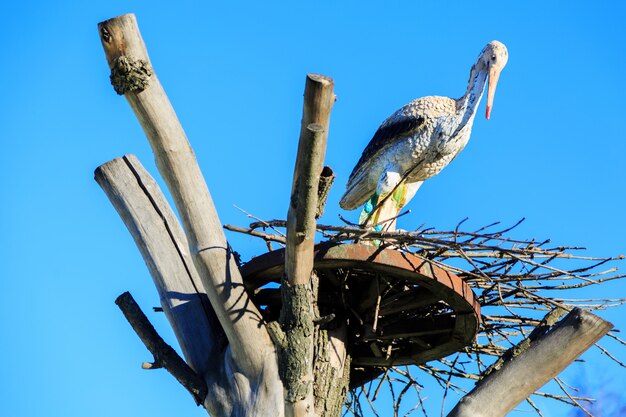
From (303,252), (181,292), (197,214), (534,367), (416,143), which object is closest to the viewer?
(303,252)

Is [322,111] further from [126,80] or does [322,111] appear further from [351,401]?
[351,401]

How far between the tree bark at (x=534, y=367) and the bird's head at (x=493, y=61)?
2340 mm

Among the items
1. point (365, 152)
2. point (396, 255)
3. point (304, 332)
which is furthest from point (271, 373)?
point (365, 152)

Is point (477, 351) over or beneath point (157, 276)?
beneath

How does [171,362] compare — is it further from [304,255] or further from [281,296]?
[304,255]

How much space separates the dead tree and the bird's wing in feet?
5.19

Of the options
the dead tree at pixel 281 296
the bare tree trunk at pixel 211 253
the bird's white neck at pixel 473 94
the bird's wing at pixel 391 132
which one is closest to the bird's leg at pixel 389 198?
the bird's wing at pixel 391 132

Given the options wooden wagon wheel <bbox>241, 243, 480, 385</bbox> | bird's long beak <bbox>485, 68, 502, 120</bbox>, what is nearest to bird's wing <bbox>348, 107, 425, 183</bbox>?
bird's long beak <bbox>485, 68, 502, 120</bbox>

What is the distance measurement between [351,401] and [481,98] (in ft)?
7.05

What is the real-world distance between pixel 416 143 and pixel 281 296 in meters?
2.13

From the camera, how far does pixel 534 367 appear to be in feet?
12.5

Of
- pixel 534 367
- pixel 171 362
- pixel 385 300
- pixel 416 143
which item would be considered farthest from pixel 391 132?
pixel 171 362

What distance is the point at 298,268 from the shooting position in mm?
3615

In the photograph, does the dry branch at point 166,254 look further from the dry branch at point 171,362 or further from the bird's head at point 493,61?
the bird's head at point 493,61
